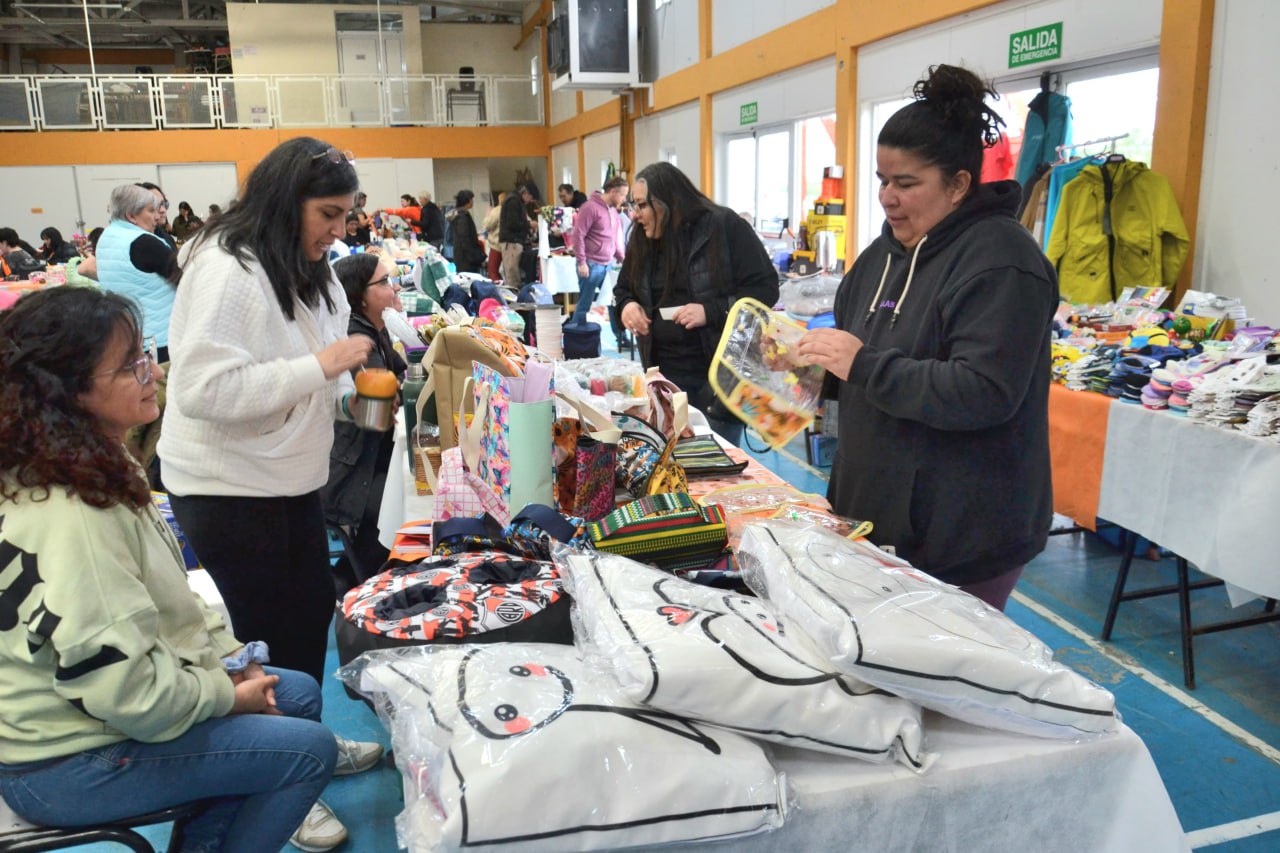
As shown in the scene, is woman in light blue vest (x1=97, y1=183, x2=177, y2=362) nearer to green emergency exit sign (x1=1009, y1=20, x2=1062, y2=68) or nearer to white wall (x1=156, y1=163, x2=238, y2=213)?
green emergency exit sign (x1=1009, y1=20, x2=1062, y2=68)

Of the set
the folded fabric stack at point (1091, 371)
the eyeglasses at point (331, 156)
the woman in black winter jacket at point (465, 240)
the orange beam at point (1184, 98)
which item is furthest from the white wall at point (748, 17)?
the eyeglasses at point (331, 156)

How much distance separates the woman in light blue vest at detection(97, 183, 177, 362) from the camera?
15.0ft

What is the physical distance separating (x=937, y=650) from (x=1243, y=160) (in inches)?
165

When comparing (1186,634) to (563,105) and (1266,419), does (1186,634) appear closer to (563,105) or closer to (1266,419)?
(1266,419)

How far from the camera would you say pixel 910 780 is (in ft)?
3.71

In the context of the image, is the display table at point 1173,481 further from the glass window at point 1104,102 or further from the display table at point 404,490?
the glass window at point 1104,102

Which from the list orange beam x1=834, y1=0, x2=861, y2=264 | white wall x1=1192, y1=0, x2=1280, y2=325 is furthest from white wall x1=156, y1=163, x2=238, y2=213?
white wall x1=1192, y1=0, x2=1280, y2=325

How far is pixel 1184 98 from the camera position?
4406 mm

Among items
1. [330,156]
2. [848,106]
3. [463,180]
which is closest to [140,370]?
[330,156]

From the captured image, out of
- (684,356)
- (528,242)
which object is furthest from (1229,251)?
(528,242)

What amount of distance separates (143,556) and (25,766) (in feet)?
1.09

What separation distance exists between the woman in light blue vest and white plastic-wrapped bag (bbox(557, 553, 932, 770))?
4146 mm

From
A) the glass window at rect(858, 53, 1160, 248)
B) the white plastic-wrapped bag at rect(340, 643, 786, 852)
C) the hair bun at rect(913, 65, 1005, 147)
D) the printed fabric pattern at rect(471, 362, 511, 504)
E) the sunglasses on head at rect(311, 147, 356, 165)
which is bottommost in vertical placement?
the white plastic-wrapped bag at rect(340, 643, 786, 852)

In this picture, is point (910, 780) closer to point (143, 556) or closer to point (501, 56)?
point (143, 556)
